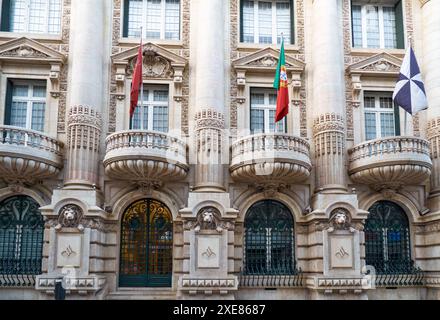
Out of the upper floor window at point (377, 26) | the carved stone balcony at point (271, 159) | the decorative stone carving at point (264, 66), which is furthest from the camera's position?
the upper floor window at point (377, 26)

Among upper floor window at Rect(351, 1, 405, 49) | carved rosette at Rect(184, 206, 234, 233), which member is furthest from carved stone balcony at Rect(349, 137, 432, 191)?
carved rosette at Rect(184, 206, 234, 233)

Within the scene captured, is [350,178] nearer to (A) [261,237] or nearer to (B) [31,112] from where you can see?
(A) [261,237]

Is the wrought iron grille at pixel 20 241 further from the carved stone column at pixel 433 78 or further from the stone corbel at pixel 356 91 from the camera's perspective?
the carved stone column at pixel 433 78

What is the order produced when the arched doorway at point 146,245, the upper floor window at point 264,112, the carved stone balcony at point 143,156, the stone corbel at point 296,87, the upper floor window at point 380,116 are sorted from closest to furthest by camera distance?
the carved stone balcony at point 143,156 → the arched doorway at point 146,245 → the upper floor window at point 264,112 → the stone corbel at point 296,87 → the upper floor window at point 380,116

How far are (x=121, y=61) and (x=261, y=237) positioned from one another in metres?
9.75

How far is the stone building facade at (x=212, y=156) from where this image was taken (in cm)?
1930

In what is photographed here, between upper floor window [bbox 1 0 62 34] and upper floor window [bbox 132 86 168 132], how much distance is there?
5.09 meters

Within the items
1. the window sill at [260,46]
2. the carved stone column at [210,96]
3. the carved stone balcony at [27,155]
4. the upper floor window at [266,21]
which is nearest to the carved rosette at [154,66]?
the carved stone column at [210,96]

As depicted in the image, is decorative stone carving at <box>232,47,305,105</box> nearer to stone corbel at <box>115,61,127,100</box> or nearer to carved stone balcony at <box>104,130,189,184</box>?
carved stone balcony at <box>104,130,189,184</box>

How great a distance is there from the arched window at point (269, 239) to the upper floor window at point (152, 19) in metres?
8.88

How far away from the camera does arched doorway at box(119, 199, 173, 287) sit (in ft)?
66.2

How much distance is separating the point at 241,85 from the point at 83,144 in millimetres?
7240
